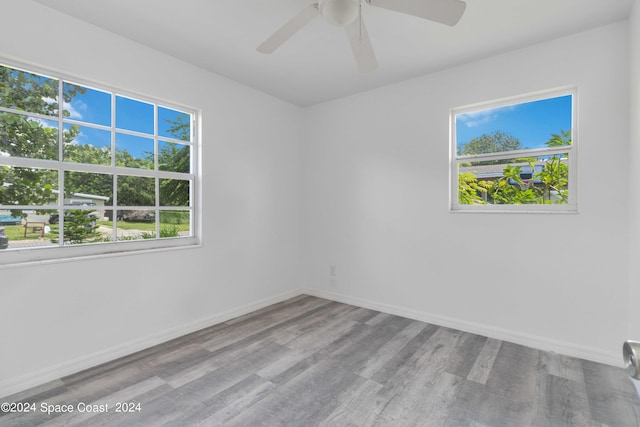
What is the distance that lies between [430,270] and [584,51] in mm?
2196

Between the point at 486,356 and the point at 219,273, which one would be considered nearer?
the point at 486,356

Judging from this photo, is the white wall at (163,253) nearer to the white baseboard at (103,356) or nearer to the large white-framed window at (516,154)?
the white baseboard at (103,356)

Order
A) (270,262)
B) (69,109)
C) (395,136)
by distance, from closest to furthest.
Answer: (69,109) → (395,136) → (270,262)

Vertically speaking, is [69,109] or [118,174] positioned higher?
[69,109]

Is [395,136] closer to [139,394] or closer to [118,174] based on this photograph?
[118,174]

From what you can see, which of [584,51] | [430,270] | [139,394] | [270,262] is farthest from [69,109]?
[584,51]

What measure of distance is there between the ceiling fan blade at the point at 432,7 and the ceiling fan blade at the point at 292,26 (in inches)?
12.0

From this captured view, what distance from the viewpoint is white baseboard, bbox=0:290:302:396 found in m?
1.96

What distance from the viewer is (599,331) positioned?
2.36 m

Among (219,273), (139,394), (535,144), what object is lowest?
(139,394)

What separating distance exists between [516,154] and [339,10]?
6.98ft

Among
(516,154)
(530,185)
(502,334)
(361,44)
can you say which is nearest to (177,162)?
(361,44)

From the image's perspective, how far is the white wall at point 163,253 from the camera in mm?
2020

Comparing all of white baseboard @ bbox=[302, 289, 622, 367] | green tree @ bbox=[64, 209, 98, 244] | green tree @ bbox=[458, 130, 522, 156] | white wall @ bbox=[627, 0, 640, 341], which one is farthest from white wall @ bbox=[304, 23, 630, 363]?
green tree @ bbox=[64, 209, 98, 244]
